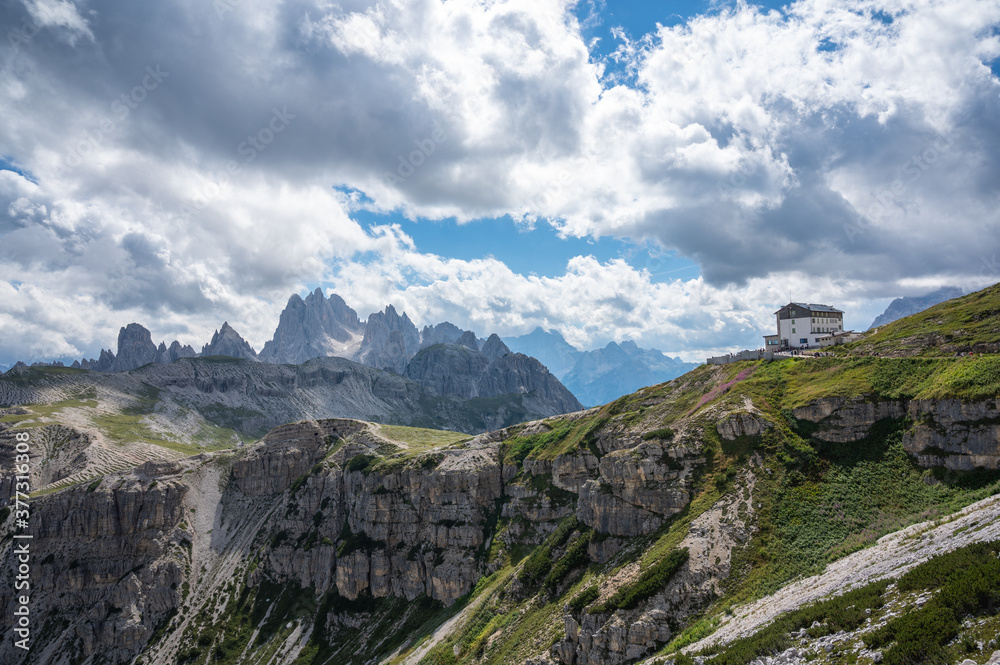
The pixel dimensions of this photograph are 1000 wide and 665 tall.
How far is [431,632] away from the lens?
10606 centimetres

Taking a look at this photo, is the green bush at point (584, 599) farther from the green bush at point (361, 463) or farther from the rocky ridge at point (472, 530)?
the green bush at point (361, 463)

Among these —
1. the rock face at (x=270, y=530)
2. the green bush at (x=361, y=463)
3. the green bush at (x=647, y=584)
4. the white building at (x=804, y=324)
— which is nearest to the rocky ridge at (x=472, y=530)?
the green bush at (x=647, y=584)

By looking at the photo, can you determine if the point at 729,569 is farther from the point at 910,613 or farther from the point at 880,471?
the point at 910,613

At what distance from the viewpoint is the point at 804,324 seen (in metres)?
120

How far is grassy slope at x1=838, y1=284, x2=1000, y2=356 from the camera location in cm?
7441

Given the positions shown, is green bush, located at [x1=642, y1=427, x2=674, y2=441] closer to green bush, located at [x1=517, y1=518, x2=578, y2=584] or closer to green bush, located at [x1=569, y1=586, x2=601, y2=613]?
green bush, located at [x1=517, y1=518, x2=578, y2=584]

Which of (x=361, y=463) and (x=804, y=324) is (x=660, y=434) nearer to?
(x=804, y=324)

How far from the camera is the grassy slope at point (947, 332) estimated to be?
7441 centimetres

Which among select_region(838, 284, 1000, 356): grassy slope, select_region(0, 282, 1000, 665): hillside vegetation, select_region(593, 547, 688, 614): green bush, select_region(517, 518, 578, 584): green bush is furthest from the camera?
select_region(517, 518, 578, 584): green bush

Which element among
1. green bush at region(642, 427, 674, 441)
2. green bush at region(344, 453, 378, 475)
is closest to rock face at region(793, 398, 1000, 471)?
green bush at region(642, 427, 674, 441)

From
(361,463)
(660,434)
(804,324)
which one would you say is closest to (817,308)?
(804,324)

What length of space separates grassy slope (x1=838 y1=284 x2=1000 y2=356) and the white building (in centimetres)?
2058

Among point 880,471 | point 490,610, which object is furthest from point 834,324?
point 490,610

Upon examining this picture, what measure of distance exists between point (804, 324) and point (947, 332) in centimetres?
4008
